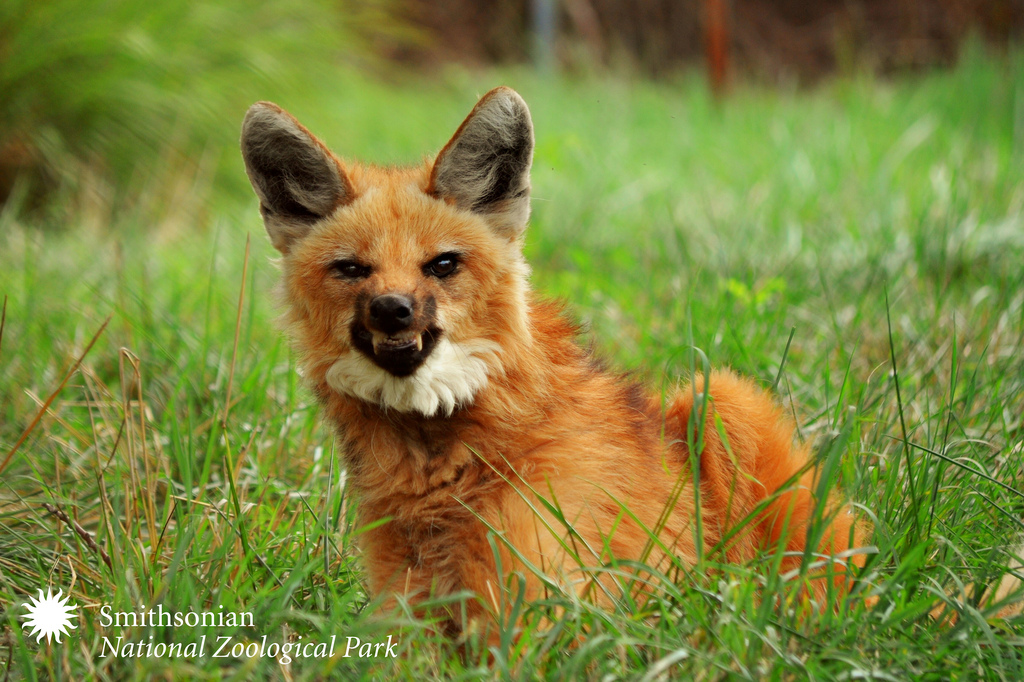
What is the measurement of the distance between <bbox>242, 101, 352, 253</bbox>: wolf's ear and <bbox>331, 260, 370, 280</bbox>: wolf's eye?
0.24m

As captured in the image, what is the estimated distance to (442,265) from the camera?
2.17 metres

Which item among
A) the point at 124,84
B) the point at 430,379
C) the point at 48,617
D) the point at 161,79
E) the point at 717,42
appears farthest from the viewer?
the point at 717,42

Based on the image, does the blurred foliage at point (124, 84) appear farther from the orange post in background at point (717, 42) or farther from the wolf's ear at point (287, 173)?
the orange post in background at point (717, 42)

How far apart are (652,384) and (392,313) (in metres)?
1.43

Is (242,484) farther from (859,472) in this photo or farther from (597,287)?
(597,287)

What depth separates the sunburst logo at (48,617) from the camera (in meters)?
1.88

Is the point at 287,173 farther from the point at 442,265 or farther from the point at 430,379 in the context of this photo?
the point at 430,379

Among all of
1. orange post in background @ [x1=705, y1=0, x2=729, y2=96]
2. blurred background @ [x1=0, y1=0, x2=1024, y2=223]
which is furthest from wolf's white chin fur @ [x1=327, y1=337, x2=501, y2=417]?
orange post in background @ [x1=705, y1=0, x2=729, y2=96]

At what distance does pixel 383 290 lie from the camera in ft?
A: 6.53

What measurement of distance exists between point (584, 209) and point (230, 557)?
3862 millimetres

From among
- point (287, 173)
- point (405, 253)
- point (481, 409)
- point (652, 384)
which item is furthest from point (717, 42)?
point (481, 409)

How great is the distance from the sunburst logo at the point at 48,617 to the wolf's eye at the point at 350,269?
1079mm

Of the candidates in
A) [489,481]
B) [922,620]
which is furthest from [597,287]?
[922,620]

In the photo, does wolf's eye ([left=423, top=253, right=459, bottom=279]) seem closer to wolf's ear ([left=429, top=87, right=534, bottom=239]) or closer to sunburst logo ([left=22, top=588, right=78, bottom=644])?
wolf's ear ([left=429, top=87, right=534, bottom=239])
